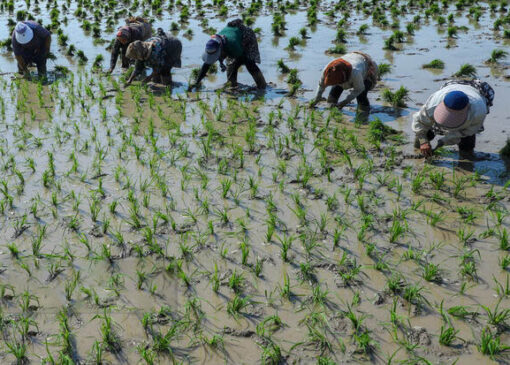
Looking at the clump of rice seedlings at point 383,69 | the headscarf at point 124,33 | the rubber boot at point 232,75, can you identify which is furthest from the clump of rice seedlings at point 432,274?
the headscarf at point 124,33

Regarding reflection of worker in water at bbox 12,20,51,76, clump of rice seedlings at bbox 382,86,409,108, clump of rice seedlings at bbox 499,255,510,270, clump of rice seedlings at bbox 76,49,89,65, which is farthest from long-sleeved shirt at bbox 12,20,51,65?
clump of rice seedlings at bbox 499,255,510,270

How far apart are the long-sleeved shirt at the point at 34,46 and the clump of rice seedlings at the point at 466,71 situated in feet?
21.1

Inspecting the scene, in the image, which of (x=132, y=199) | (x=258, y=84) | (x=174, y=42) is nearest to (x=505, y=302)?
(x=132, y=199)

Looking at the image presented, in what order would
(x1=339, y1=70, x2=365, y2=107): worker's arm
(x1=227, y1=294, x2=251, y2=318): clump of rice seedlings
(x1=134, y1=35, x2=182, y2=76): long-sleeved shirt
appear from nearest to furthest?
(x1=227, y1=294, x2=251, y2=318): clump of rice seedlings < (x1=339, y1=70, x2=365, y2=107): worker's arm < (x1=134, y1=35, x2=182, y2=76): long-sleeved shirt

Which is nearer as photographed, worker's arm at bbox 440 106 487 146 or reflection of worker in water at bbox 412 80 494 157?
reflection of worker in water at bbox 412 80 494 157

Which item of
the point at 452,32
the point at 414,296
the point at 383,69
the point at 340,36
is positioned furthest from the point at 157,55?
the point at 452,32

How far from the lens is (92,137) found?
5.26 metres

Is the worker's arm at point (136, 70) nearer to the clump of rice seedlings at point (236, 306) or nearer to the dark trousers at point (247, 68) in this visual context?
the dark trousers at point (247, 68)

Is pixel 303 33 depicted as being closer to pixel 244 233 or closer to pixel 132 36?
pixel 132 36

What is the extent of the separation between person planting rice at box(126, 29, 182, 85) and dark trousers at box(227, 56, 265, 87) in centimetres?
91

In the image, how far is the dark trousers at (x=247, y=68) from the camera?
276 inches

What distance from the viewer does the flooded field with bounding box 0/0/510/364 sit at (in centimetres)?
255

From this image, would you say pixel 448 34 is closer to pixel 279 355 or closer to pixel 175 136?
pixel 175 136

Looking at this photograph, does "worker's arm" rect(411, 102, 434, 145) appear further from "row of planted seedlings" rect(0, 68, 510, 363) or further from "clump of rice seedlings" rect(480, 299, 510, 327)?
"clump of rice seedlings" rect(480, 299, 510, 327)
